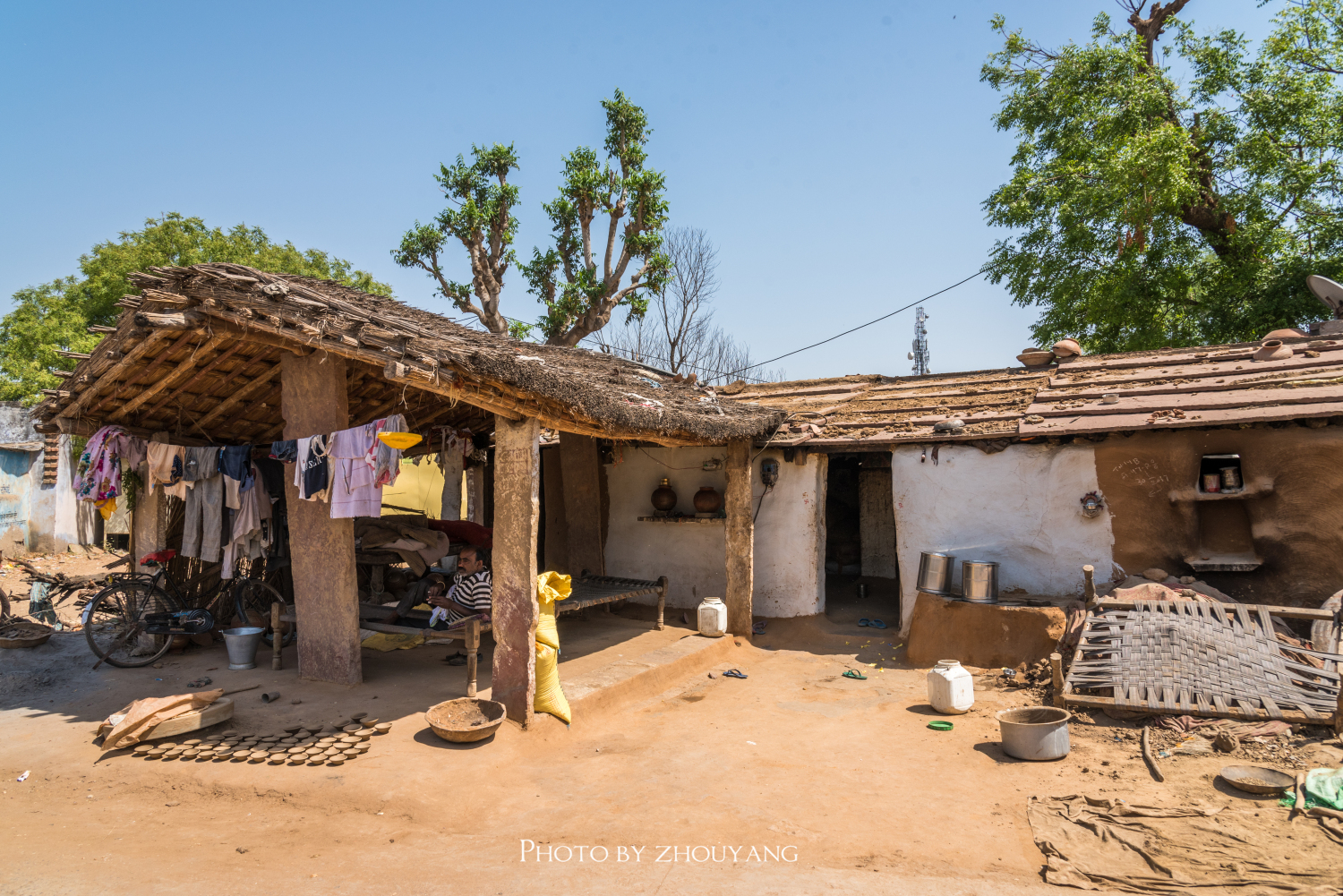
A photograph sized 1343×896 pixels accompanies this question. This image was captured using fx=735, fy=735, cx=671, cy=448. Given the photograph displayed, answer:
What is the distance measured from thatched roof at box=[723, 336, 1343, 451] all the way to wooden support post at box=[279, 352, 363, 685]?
5.32 meters

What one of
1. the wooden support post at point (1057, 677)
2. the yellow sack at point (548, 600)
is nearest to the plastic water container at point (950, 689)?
the wooden support post at point (1057, 677)

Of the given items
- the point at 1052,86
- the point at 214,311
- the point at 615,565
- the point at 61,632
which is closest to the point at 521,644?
the point at 214,311

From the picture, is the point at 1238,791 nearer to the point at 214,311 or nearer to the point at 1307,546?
the point at 1307,546

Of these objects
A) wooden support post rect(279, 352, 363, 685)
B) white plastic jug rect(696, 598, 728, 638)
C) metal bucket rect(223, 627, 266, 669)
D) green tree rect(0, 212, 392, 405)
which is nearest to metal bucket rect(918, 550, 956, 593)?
white plastic jug rect(696, 598, 728, 638)

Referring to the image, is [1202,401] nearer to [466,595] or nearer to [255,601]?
[466,595]

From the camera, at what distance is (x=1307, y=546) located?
7.05 meters

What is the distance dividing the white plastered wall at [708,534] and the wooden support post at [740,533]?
65 centimetres

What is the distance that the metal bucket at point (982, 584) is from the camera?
8.06 meters

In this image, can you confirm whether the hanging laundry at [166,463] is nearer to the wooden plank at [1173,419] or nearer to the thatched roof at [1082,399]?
the thatched roof at [1082,399]

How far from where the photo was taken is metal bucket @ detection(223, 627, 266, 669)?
720 centimetres

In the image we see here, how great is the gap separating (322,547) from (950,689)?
5.70m

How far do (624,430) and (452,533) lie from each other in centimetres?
383

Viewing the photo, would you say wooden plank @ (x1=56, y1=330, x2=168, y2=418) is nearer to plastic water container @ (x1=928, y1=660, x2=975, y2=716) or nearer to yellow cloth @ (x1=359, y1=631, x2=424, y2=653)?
yellow cloth @ (x1=359, y1=631, x2=424, y2=653)

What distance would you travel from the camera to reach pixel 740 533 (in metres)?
9.27
